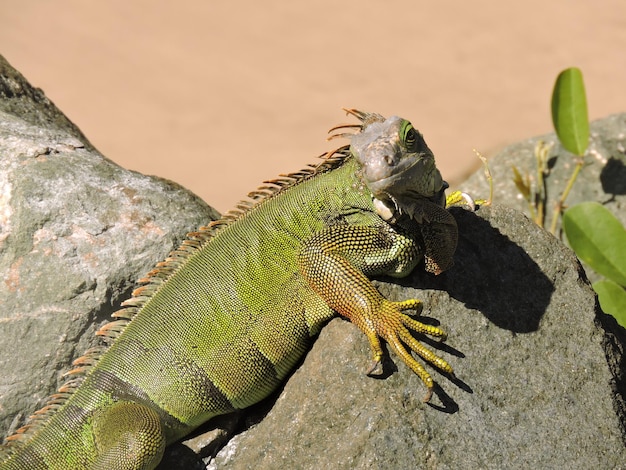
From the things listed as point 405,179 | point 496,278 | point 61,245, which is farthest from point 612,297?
point 61,245

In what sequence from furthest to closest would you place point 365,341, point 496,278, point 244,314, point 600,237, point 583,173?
1. point 583,173
2. point 600,237
3. point 496,278
4. point 244,314
5. point 365,341

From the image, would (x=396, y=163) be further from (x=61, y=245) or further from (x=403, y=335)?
(x=61, y=245)

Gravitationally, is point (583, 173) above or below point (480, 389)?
above

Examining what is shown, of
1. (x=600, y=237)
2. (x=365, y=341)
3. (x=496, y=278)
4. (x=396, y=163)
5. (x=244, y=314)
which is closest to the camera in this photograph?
(x=396, y=163)

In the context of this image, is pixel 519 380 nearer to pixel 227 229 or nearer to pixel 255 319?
pixel 255 319

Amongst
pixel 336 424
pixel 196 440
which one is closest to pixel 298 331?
pixel 336 424

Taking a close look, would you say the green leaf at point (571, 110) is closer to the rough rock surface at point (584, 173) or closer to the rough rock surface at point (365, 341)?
the rough rock surface at point (584, 173)

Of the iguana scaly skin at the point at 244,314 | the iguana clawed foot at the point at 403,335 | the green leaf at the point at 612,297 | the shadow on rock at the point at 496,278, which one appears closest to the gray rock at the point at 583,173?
the green leaf at the point at 612,297

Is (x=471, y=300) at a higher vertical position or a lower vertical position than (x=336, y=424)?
higher
